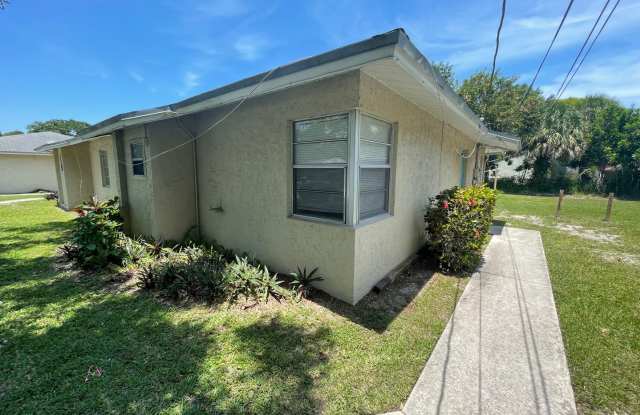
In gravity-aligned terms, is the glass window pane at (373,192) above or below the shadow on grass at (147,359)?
above

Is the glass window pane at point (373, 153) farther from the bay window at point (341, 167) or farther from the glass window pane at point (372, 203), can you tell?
the glass window pane at point (372, 203)

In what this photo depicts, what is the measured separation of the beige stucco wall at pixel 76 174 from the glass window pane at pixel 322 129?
11712mm

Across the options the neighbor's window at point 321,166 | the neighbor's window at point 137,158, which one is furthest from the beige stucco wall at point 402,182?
the neighbor's window at point 137,158

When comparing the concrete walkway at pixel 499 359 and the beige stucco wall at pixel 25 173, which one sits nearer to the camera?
the concrete walkway at pixel 499 359

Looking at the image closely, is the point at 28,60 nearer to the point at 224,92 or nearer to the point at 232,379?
the point at 224,92

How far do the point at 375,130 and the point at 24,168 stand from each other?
26.5 m

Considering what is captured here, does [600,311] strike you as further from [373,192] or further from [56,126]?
[56,126]

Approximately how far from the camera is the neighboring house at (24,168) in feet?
60.0

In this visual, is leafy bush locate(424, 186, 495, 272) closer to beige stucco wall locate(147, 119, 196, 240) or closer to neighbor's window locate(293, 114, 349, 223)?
neighbor's window locate(293, 114, 349, 223)

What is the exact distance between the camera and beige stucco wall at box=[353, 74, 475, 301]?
12.8 feet

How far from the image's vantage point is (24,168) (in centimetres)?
1902

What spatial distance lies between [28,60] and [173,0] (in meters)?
13.8

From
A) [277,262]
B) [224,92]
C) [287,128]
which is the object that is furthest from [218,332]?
[224,92]

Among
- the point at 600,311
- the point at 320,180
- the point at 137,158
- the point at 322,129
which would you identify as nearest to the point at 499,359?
the point at 600,311
